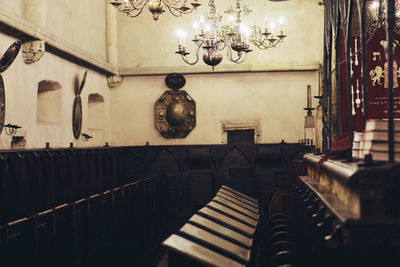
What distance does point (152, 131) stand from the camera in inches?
446

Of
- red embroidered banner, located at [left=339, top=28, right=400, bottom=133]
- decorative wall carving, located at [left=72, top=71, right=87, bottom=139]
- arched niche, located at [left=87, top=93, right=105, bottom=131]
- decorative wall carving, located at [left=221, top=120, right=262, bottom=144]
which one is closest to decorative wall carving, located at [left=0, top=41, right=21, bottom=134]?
decorative wall carving, located at [left=72, top=71, right=87, bottom=139]

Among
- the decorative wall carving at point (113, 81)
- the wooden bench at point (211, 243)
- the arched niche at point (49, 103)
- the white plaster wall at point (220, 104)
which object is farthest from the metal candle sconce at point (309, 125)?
the wooden bench at point (211, 243)

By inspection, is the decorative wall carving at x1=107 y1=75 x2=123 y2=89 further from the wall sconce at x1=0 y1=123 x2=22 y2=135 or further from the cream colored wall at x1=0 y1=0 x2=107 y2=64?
the wall sconce at x1=0 y1=123 x2=22 y2=135

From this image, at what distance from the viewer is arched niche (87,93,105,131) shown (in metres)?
10.8

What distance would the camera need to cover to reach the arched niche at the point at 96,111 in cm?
1076

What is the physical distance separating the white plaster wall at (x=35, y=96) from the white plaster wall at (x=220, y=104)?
1.48 metres

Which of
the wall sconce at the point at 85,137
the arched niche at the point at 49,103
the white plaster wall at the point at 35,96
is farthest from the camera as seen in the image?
the wall sconce at the point at 85,137

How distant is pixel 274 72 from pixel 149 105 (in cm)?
293

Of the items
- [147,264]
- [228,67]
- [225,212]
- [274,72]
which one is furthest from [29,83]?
A: [274,72]

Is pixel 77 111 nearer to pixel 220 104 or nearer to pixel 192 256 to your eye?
pixel 220 104

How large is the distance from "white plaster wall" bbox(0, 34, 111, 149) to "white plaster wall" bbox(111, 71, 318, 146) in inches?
58.3

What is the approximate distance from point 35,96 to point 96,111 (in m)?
3.54

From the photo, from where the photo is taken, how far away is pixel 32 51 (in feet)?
23.1

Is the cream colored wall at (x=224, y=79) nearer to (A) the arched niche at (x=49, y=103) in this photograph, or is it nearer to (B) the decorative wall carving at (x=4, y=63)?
(A) the arched niche at (x=49, y=103)
